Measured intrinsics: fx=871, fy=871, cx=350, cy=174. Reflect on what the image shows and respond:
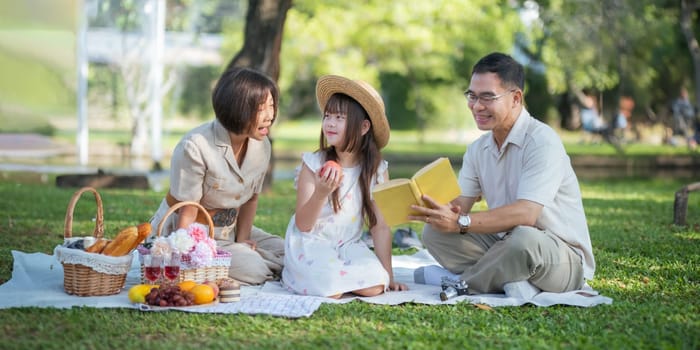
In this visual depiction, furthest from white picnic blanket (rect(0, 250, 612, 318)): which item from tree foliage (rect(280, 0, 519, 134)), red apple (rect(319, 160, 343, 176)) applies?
tree foliage (rect(280, 0, 519, 134))

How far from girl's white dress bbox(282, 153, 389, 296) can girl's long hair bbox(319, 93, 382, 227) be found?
5cm

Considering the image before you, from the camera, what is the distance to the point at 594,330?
160 inches

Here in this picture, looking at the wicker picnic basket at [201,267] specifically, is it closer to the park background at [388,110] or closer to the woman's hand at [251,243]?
the park background at [388,110]

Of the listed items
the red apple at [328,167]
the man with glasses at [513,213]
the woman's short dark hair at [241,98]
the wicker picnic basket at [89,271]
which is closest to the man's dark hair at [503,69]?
the man with glasses at [513,213]

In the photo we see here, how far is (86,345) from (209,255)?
1087 mm

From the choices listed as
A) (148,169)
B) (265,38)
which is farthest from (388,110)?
(265,38)

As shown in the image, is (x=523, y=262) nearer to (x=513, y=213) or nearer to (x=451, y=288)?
(x=513, y=213)

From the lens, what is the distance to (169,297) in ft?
14.6

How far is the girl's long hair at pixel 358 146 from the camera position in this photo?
5055 millimetres

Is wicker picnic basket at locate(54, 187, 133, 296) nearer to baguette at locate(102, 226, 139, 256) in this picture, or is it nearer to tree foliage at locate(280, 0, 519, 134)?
baguette at locate(102, 226, 139, 256)

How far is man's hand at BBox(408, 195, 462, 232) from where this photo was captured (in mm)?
4625

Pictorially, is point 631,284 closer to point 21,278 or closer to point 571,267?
point 571,267

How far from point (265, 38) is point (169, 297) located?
6739mm

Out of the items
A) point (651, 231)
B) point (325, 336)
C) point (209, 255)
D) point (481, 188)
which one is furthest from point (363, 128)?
point (651, 231)
